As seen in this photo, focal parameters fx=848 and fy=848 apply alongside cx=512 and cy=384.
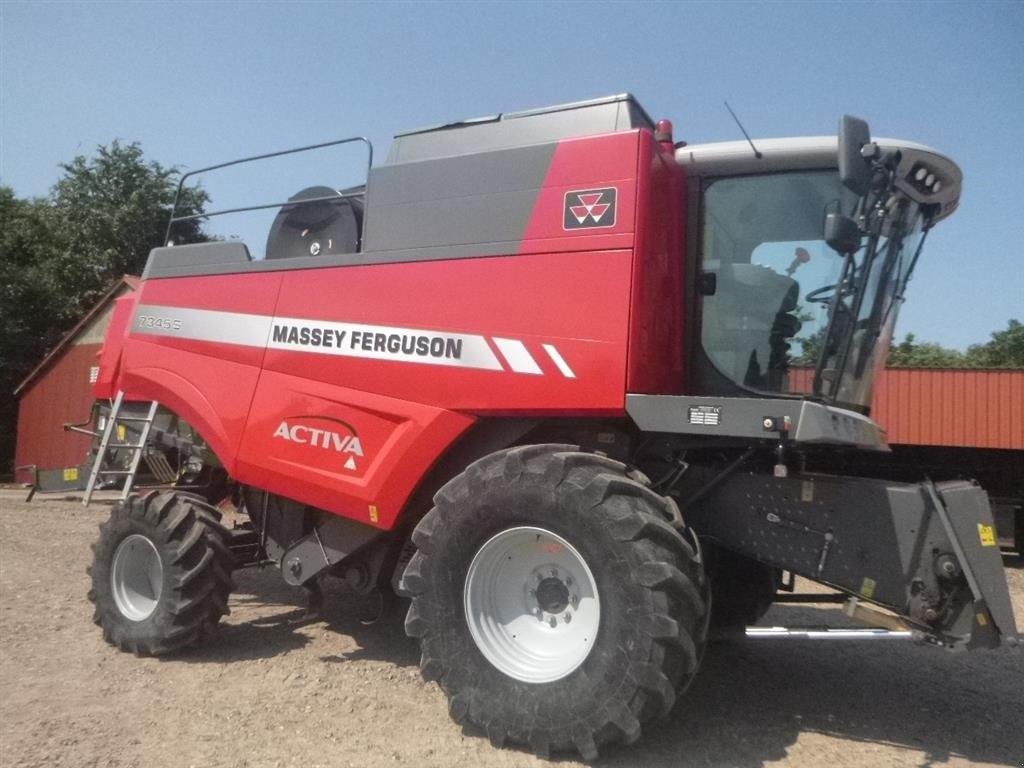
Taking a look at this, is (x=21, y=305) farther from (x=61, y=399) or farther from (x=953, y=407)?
(x=953, y=407)

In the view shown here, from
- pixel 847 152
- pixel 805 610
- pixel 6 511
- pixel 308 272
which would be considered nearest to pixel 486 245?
pixel 308 272

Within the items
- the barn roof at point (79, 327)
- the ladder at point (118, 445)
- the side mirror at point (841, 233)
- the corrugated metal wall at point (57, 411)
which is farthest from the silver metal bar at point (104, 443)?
the corrugated metal wall at point (57, 411)

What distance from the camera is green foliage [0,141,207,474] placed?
25.6 meters

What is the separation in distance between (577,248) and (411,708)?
2.58 metres

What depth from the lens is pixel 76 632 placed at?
6047 millimetres

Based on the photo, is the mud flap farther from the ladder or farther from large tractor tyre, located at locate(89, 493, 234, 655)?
the ladder

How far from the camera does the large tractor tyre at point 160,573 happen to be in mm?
5324

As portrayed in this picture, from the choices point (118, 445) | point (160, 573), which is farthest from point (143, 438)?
point (160, 573)

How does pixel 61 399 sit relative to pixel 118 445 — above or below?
above

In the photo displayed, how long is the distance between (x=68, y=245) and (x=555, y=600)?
29397 millimetres

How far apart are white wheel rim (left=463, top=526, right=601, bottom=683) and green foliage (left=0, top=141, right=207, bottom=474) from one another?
949 inches

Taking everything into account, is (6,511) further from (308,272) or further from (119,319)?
(308,272)

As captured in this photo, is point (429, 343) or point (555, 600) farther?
point (429, 343)

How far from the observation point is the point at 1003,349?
46375 millimetres
